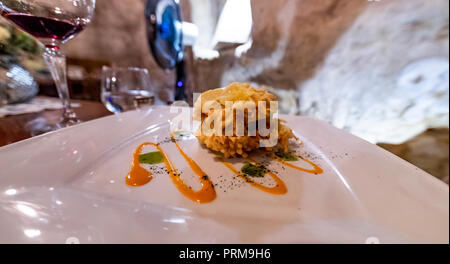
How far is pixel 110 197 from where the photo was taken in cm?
28

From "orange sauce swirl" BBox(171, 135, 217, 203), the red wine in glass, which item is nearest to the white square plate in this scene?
"orange sauce swirl" BBox(171, 135, 217, 203)

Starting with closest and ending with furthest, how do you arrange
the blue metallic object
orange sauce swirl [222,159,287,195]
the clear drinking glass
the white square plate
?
the white square plate → orange sauce swirl [222,159,287,195] → the clear drinking glass → the blue metallic object

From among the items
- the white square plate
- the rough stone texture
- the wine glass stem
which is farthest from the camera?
the wine glass stem

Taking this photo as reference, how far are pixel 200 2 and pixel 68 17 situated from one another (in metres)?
0.55

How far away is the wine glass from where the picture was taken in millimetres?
571

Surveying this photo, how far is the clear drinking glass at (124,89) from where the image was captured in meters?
0.86

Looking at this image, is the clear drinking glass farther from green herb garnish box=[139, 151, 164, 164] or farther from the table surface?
green herb garnish box=[139, 151, 164, 164]

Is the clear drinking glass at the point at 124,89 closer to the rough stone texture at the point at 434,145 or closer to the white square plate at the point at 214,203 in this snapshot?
the white square plate at the point at 214,203

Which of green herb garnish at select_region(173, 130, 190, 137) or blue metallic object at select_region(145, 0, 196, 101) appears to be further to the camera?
blue metallic object at select_region(145, 0, 196, 101)

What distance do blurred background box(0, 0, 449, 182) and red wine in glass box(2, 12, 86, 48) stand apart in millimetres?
349

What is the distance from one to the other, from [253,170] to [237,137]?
0.09 metres
